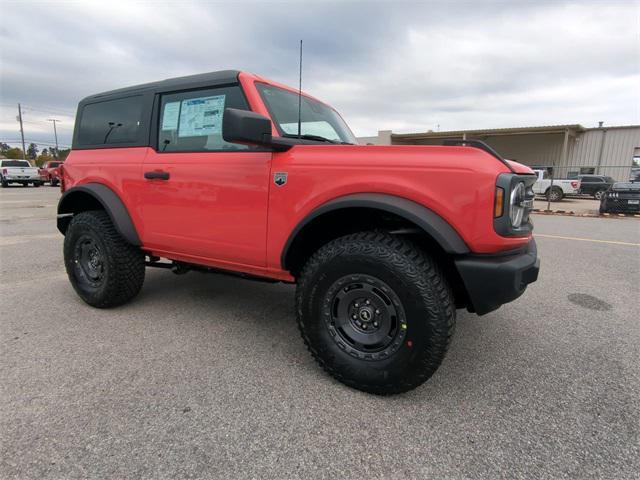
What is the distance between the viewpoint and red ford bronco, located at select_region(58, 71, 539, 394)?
2.00 metres

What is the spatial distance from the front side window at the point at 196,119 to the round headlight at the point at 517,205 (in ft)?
5.60

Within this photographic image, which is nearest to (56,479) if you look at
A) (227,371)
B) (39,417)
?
(39,417)

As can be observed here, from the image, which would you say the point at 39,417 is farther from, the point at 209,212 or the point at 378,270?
the point at 378,270

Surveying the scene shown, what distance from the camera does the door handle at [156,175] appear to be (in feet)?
9.63

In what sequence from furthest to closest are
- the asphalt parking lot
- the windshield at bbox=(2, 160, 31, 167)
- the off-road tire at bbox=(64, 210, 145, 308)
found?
1. the windshield at bbox=(2, 160, 31, 167)
2. the off-road tire at bbox=(64, 210, 145, 308)
3. the asphalt parking lot

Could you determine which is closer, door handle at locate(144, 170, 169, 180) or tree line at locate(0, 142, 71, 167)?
door handle at locate(144, 170, 169, 180)

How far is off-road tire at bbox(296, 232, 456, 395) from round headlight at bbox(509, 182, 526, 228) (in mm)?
481

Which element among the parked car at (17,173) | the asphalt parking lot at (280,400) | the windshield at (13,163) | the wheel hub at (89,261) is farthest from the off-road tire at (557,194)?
the windshield at (13,163)

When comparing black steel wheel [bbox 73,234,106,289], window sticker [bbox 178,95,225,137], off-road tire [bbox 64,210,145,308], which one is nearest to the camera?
window sticker [bbox 178,95,225,137]

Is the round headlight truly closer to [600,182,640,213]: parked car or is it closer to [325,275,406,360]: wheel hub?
[325,275,406,360]: wheel hub

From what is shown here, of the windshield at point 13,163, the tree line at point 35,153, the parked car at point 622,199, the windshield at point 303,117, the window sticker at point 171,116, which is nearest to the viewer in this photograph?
the windshield at point 303,117

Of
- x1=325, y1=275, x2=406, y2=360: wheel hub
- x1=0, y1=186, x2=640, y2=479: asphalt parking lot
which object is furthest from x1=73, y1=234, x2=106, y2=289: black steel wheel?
x1=325, y1=275, x2=406, y2=360: wheel hub

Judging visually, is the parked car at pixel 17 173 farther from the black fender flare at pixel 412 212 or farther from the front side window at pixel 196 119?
the black fender flare at pixel 412 212

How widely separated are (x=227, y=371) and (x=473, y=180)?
1.86 m
